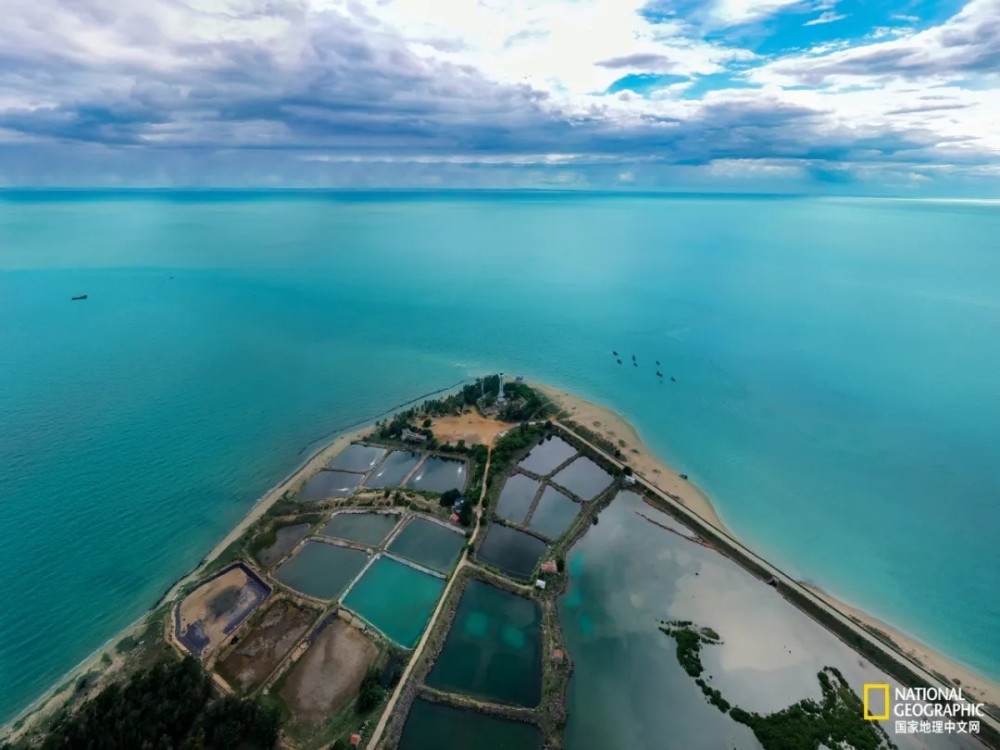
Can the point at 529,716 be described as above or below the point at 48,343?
above

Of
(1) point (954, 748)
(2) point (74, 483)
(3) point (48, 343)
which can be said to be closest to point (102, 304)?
(3) point (48, 343)

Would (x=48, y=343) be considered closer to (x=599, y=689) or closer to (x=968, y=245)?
(x=599, y=689)

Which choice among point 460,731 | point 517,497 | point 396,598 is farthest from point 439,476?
point 460,731

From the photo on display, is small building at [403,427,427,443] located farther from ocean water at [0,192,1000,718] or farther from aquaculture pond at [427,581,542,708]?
aquaculture pond at [427,581,542,708]

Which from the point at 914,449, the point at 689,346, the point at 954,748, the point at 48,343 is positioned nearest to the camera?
the point at 954,748

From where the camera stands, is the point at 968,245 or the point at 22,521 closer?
the point at 22,521

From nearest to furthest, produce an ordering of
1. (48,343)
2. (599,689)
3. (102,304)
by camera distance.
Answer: (599,689), (48,343), (102,304)

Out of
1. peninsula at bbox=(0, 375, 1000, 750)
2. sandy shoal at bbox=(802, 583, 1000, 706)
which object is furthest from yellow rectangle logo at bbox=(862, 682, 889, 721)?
sandy shoal at bbox=(802, 583, 1000, 706)
